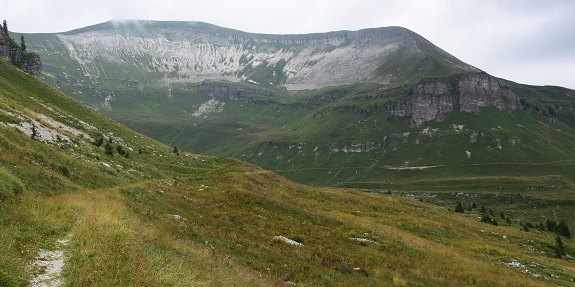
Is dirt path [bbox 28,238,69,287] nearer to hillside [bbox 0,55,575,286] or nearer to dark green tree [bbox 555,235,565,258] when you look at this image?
hillside [bbox 0,55,575,286]

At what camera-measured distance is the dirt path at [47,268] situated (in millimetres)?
10208

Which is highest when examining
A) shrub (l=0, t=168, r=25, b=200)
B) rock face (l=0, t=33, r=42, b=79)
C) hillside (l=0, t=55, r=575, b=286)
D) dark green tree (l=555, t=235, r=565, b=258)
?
rock face (l=0, t=33, r=42, b=79)

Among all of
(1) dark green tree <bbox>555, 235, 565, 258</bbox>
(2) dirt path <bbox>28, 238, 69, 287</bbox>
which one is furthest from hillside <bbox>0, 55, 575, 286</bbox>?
(1) dark green tree <bbox>555, 235, 565, 258</bbox>

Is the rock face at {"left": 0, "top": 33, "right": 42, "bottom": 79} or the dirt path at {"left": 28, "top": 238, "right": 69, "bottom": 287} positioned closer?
the dirt path at {"left": 28, "top": 238, "right": 69, "bottom": 287}

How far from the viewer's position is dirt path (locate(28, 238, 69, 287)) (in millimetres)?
10208

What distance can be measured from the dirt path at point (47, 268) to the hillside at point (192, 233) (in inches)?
2.0

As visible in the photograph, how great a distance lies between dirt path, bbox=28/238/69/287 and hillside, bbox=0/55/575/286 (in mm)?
52

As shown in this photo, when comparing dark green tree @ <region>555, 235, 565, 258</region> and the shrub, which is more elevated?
the shrub

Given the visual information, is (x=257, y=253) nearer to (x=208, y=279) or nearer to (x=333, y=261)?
(x=333, y=261)

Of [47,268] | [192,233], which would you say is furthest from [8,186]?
[192,233]

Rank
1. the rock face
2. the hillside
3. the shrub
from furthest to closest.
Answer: the rock face < the shrub < the hillside

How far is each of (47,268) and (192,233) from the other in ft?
41.4

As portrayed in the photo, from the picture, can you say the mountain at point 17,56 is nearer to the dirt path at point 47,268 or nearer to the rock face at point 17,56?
the rock face at point 17,56

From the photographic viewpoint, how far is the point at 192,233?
23.5m
